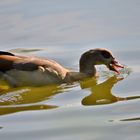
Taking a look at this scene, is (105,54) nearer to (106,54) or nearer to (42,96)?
(106,54)

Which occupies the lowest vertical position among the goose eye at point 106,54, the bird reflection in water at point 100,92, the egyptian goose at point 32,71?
the bird reflection in water at point 100,92

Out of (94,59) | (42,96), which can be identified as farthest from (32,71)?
(94,59)

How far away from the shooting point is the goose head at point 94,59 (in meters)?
9.96

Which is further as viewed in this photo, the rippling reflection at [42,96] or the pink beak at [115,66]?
the pink beak at [115,66]

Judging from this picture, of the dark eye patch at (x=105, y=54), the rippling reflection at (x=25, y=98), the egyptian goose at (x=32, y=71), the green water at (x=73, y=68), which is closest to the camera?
the green water at (x=73, y=68)

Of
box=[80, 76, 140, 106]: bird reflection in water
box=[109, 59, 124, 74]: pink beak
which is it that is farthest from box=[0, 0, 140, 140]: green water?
box=[109, 59, 124, 74]: pink beak

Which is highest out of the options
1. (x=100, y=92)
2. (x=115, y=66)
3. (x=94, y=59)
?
(x=94, y=59)

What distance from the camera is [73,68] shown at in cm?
1027

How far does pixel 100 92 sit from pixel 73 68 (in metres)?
1.37

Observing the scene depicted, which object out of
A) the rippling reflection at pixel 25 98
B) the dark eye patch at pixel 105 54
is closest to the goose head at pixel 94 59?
the dark eye patch at pixel 105 54

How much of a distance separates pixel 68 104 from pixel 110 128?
1127 mm

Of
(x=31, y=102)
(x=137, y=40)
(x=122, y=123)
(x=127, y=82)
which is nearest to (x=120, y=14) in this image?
(x=137, y=40)

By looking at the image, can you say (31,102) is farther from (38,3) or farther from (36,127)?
(38,3)

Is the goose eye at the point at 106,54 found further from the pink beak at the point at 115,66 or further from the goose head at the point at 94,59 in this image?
the pink beak at the point at 115,66
